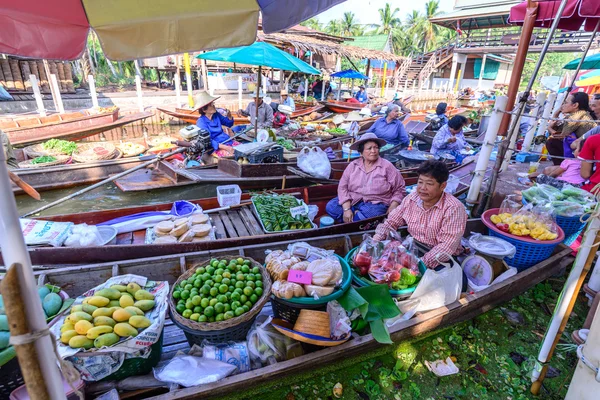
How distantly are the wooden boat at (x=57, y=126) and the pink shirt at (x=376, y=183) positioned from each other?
936 cm

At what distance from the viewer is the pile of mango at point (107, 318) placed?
6.66 ft

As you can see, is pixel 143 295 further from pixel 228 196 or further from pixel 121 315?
pixel 228 196

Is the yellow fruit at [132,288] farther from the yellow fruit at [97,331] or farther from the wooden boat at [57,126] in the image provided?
the wooden boat at [57,126]

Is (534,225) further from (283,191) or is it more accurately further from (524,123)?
(524,123)

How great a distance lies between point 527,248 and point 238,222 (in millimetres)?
3392

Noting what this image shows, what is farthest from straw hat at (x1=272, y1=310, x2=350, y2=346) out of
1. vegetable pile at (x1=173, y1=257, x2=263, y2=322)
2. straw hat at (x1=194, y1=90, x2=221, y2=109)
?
straw hat at (x1=194, y1=90, x2=221, y2=109)

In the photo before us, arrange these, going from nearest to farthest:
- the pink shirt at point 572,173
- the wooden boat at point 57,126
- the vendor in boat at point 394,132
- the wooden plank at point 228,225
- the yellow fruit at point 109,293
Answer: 1. the yellow fruit at point 109,293
2. the wooden plank at point 228,225
3. the pink shirt at point 572,173
4. the vendor in boat at point 394,132
5. the wooden boat at point 57,126

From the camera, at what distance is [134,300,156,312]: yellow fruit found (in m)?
2.34

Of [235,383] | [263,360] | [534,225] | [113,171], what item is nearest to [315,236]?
[263,360]

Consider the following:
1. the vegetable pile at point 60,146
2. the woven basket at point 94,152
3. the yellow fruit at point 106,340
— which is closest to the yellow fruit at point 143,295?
the yellow fruit at point 106,340

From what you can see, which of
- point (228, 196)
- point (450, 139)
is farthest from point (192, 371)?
point (450, 139)

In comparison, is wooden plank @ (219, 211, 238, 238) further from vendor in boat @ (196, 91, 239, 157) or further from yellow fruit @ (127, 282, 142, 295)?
vendor in boat @ (196, 91, 239, 157)

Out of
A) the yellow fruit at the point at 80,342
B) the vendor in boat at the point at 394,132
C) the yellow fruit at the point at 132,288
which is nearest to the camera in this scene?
the yellow fruit at the point at 80,342

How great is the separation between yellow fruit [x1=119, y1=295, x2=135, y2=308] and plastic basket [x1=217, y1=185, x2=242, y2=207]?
2381 mm
